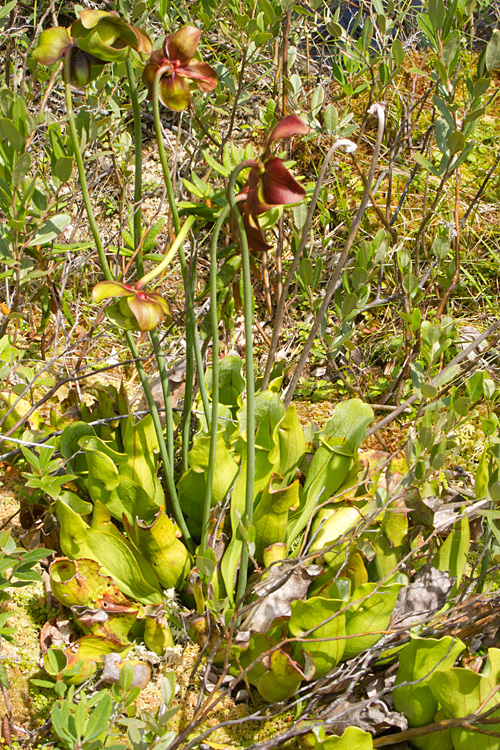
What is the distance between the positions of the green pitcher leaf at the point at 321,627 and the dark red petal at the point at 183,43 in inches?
42.6

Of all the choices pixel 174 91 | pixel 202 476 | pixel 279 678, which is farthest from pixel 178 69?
pixel 279 678

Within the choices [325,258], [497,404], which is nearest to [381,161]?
[325,258]

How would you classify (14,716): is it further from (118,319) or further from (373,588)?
(118,319)

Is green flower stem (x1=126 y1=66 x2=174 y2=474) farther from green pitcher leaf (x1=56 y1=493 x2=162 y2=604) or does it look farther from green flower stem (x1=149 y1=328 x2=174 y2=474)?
green pitcher leaf (x1=56 y1=493 x2=162 y2=604)

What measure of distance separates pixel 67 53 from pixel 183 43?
8.4 inches

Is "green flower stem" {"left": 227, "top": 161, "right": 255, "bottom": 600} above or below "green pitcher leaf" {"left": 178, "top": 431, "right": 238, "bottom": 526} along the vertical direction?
above

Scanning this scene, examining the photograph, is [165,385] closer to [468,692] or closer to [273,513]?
[273,513]

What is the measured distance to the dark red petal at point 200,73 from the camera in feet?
3.70

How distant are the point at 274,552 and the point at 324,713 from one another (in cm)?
36

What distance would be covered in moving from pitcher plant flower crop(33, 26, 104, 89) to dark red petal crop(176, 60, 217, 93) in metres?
0.16

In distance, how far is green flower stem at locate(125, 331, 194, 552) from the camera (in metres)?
1.37

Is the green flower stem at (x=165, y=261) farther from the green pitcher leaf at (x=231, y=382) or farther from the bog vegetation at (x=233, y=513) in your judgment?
the green pitcher leaf at (x=231, y=382)

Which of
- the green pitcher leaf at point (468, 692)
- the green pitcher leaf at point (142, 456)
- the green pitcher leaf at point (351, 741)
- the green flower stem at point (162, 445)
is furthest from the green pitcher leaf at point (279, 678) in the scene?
the green pitcher leaf at point (142, 456)

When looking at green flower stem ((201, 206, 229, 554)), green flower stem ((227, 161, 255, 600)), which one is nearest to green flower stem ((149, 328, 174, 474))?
green flower stem ((201, 206, 229, 554))
